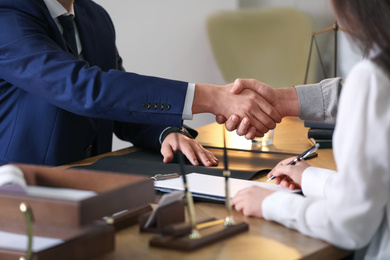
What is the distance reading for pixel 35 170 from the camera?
103 centimetres

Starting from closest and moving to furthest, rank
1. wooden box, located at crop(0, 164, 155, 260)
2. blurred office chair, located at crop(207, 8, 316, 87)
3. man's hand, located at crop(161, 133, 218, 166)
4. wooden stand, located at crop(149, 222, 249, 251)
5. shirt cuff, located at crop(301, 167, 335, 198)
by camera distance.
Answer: wooden box, located at crop(0, 164, 155, 260) → wooden stand, located at crop(149, 222, 249, 251) → shirt cuff, located at crop(301, 167, 335, 198) → man's hand, located at crop(161, 133, 218, 166) → blurred office chair, located at crop(207, 8, 316, 87)

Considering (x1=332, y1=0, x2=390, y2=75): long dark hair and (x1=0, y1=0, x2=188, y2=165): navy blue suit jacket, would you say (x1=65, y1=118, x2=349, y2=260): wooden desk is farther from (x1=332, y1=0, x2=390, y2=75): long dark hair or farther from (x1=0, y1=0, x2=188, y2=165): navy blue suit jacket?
(x1=0, y1=0, x2=188, y2=165): navy blue suit jacket

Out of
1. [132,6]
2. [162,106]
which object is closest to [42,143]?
[162,106]

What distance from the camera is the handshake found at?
184 centimetres

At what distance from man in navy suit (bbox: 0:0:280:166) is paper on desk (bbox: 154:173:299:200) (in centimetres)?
23

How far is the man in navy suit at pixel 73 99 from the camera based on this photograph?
1.69 metres

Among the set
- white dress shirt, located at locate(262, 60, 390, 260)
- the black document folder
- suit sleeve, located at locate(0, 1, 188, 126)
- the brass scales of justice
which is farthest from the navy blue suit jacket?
white dress shirt, located at locate(262, 60, 390, 260)

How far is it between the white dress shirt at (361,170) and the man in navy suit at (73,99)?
0.68 m

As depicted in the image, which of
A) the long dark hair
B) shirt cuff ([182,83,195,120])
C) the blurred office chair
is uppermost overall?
the long dark hair

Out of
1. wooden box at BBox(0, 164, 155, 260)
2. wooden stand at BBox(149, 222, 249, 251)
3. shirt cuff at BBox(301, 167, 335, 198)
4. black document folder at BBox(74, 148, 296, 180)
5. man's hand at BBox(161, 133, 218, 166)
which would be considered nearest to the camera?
wooden box at BBox(0, 164, 155, 260)

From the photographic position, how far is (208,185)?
1.38 metres

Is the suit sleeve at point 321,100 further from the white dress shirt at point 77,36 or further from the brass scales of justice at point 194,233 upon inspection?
the brass scales of justice at point 194,233

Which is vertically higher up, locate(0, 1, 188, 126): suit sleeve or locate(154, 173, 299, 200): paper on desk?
locate(0, 1, 188, 126): suit sleeve

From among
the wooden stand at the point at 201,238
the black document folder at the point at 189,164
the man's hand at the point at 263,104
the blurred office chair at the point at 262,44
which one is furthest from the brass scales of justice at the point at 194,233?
the blurred office chair at the point at 262,44
